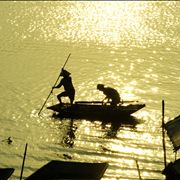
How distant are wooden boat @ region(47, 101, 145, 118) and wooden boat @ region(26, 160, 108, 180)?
1060 cm

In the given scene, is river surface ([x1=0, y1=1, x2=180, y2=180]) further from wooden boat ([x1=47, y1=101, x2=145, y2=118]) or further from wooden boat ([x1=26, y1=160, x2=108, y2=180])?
wooden boat ([x1=26, y1=160, x2=108, y2=180])

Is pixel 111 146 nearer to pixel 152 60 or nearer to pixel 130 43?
pixel 152 60

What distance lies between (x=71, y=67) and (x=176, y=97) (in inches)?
428

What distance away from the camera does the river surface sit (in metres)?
23.6

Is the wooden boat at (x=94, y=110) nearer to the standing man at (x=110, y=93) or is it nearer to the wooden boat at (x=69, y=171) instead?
the standing man at (x=110, y=93)

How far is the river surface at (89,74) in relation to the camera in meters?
23.6

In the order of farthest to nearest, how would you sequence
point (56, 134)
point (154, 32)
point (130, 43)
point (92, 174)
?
point (154, 32), point (130, 43), point (56, 134), point (92, 174)

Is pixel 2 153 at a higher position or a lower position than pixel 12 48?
lower

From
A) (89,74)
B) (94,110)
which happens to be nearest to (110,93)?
(94,110)

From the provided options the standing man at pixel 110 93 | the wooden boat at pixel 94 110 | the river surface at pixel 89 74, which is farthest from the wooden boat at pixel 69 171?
the wooden boat at pixel 94 110

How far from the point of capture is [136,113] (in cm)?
2917

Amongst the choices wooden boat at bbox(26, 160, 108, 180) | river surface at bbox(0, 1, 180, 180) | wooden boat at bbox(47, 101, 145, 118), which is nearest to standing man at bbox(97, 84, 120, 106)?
wooden boat at bbox(47, 101, 145, 118)

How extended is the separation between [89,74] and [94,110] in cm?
990

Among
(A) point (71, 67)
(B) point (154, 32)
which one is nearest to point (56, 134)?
(A) point (71, 67)
